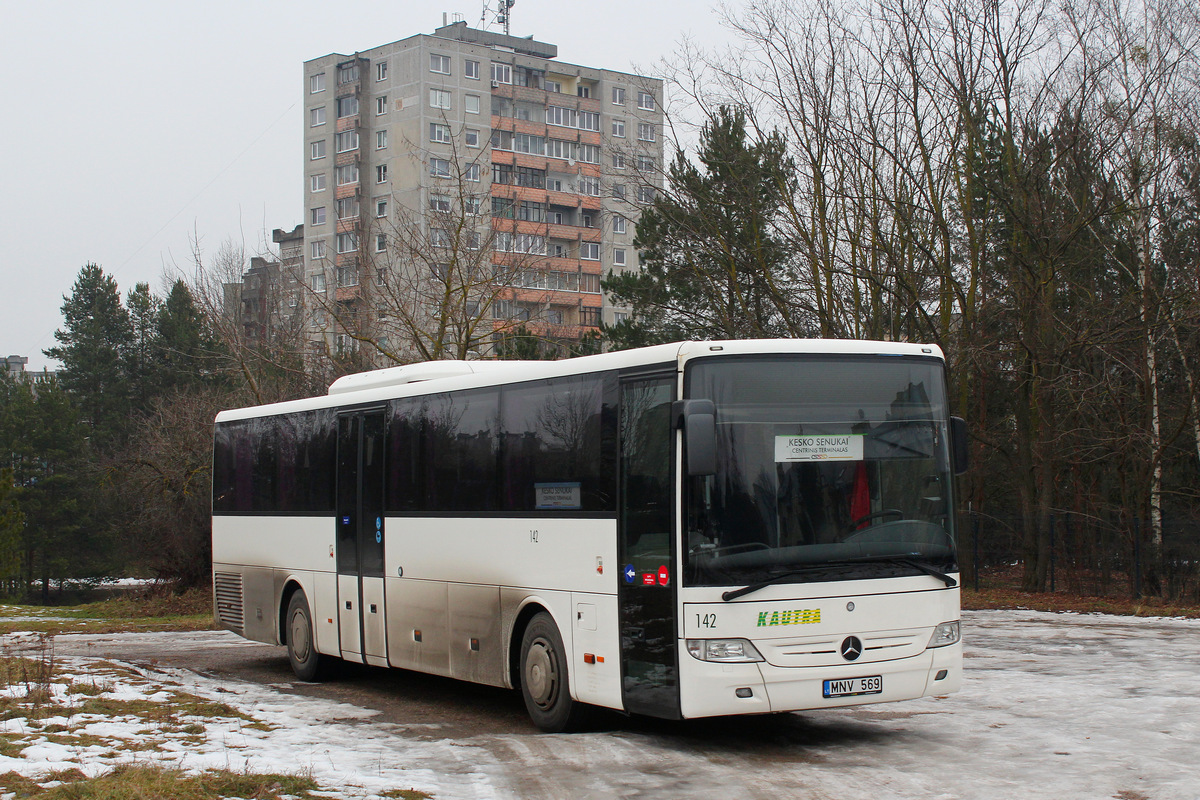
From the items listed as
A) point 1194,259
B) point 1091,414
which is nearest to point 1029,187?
point 1194,259

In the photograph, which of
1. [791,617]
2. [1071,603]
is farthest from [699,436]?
[1071,603]

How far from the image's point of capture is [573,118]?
84188 mm

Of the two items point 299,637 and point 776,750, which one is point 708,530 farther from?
point 299,637

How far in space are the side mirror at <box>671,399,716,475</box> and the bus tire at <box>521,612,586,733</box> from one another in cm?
243

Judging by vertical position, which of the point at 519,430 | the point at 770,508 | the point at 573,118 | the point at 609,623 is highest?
the point at 573,118

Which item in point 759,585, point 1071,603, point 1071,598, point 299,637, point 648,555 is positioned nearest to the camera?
point 759,585

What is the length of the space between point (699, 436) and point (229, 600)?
10.5 metres

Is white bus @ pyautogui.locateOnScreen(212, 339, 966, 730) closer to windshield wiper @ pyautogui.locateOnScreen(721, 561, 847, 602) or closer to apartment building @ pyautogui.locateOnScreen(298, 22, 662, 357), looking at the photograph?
windshield wiper @ pyautogui.locateOnScreen(721, 561, 847, 602)

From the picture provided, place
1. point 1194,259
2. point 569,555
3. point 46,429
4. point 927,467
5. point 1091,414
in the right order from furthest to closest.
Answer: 1. point 46,429
2. point 1091,414
3. point 1194,259
4. point 569,555
5. point 927,467

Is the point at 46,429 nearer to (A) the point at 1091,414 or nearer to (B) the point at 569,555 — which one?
(A) the point at 1091,414

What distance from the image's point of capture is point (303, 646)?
48.2 feet

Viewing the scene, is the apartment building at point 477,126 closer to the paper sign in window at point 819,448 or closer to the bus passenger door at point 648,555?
the bus passenger door at point 648,555

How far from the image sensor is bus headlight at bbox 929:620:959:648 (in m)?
9.29

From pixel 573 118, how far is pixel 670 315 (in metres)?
52.1
